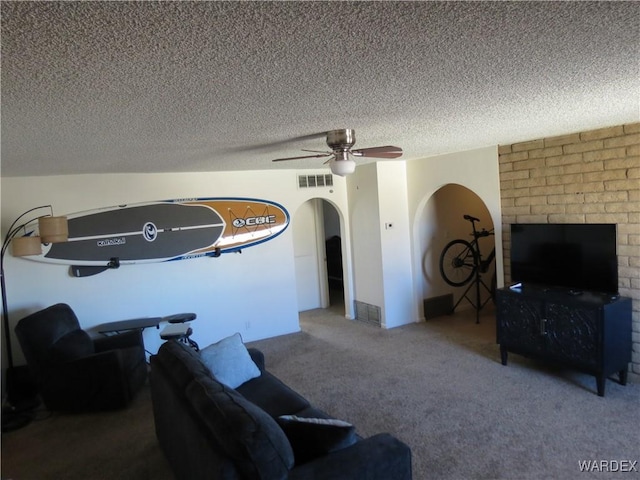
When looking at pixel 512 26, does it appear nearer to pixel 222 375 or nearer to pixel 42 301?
pixel 222 375

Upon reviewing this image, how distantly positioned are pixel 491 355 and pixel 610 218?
70.0 inches

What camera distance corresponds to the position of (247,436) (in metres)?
1.82

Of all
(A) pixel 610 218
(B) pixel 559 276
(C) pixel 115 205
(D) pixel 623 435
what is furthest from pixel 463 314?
(C) pixel 115 205

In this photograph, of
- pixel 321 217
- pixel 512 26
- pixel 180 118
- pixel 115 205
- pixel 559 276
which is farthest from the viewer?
pixel 321 217

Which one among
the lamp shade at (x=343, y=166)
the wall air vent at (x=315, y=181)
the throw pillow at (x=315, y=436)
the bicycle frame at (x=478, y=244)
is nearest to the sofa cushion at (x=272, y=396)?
the throw pillow at (x=315, y=436)

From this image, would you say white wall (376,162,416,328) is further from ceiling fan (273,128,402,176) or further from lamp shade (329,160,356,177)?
lamp shade (329,160,356,177)

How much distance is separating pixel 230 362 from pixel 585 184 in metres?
3.45

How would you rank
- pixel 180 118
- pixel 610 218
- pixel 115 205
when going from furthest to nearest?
pixel 115 205, pixel 610 218, pixel 180 118

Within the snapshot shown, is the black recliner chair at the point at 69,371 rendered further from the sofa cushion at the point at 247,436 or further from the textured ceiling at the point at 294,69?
the sofa cushion at the point at 247,436

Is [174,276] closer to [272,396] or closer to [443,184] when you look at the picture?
[272,396]

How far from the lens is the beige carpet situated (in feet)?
9.38

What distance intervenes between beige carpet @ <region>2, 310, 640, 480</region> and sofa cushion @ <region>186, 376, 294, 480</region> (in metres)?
1.25

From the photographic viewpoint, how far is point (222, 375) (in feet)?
9.98
